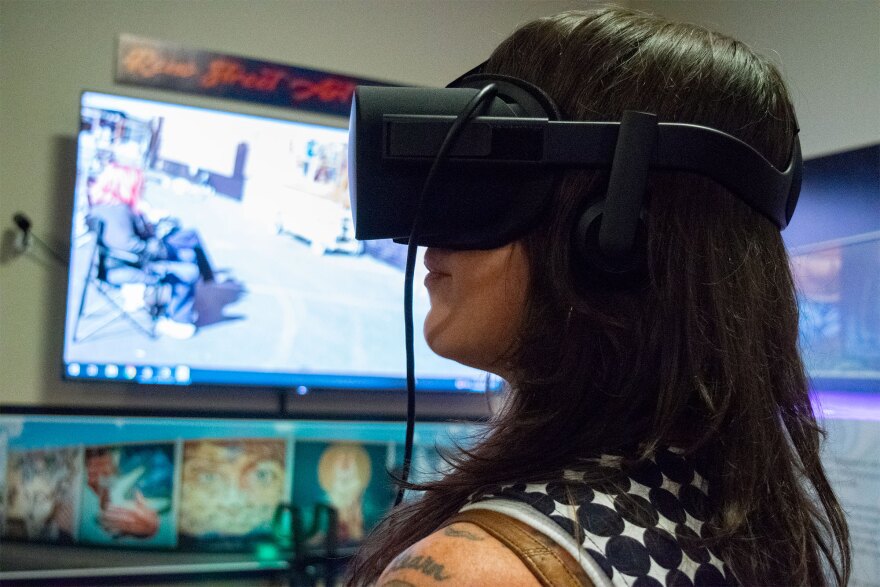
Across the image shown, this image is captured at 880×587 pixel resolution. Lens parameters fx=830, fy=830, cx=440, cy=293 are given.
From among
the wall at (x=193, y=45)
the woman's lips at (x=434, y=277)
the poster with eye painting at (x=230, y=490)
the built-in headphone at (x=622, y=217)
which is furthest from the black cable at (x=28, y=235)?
the built-in headphone at (x=622, y=217)

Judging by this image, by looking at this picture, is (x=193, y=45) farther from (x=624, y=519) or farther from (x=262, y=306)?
(x=624, y=519)

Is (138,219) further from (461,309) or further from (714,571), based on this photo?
(714,571)

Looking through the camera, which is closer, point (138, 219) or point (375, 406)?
point (138, 219)

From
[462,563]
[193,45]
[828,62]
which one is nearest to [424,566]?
[462,563]

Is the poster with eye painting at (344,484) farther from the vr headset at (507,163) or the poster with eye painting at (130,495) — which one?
the vr headset at (507,163)

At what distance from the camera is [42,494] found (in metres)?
1.61

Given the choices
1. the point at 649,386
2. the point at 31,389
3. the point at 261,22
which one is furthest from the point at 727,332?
the point at 261,22

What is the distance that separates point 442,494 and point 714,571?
200 millimetres

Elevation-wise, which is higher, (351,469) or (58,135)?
(58,135)

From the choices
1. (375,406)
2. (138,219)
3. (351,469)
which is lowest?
(351,469)

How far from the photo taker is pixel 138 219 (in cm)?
167

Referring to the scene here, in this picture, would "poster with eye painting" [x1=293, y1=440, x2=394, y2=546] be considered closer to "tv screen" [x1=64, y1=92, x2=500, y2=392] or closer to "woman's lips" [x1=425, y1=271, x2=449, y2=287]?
"tv screen" [x1=64, y1=92, x2=500, y2=392]

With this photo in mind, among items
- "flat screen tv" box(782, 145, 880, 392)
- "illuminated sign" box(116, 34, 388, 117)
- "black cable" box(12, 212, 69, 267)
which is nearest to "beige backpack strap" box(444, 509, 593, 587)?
"flat screen tv" box(782, 145, 880, 392)

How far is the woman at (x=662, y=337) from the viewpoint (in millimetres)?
522
